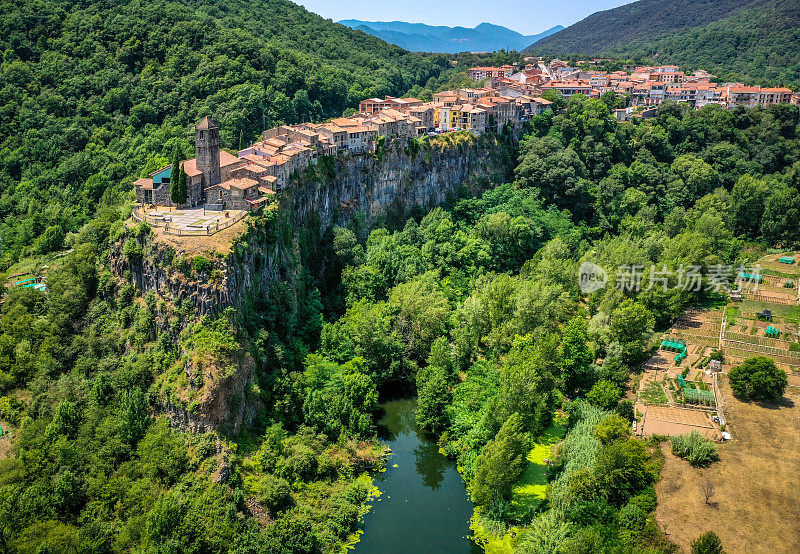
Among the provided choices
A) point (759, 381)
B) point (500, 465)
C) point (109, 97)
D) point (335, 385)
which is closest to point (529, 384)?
point (500, 465)

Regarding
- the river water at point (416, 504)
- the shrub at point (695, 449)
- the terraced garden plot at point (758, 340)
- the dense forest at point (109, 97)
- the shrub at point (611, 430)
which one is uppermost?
the dense forest at point (109, 97)

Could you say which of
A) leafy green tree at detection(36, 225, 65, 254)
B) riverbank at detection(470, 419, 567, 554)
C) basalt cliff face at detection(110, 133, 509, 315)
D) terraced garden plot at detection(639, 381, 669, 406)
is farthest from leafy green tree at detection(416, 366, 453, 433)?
leafy green tree at detection(36, 225, 65, 254)

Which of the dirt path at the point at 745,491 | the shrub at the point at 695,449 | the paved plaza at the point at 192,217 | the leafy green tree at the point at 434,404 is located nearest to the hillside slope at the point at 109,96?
the paved plaza at the point at 192,217

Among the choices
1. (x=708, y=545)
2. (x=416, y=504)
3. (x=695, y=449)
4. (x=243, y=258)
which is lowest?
(x=416, y=504)

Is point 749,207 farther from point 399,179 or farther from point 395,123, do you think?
point 395,123

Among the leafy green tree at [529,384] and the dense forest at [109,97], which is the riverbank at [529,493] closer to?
the leafy green tree at [529,384]
